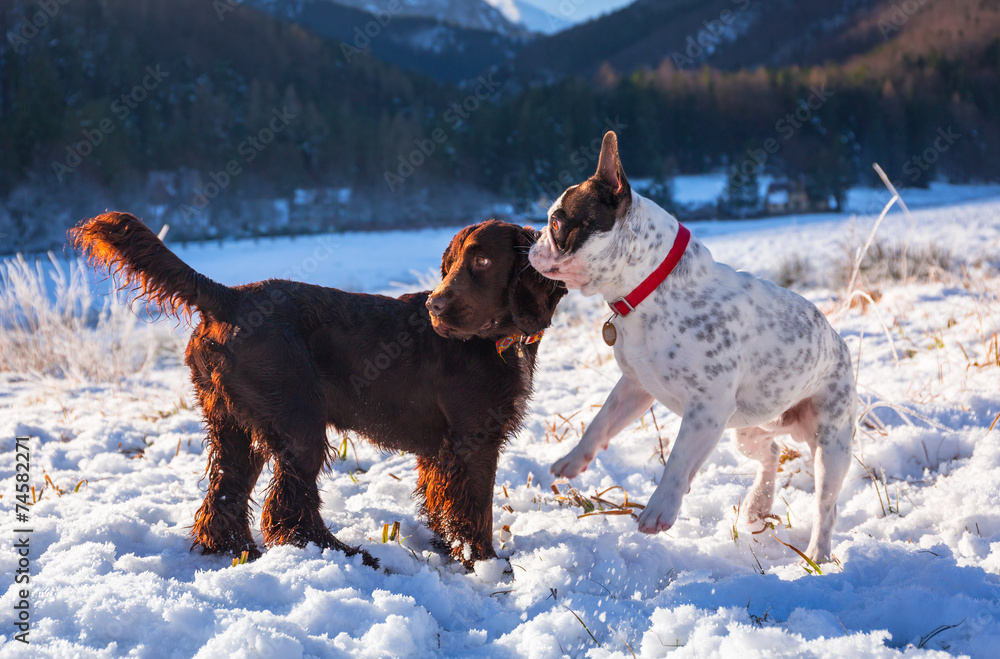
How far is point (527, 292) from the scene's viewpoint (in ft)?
8.80

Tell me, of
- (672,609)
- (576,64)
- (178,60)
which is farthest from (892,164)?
(672,609)

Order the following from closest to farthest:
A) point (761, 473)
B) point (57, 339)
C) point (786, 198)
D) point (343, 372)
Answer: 1. point (343, 372)
2. point (761, 473)
3. point (57, 339)
4. point (786, 198)

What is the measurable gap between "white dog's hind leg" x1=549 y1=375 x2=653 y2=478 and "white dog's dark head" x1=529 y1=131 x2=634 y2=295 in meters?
0.52

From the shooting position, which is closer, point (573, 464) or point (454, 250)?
point (573, 464)

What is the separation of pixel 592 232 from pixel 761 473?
147 centimetres

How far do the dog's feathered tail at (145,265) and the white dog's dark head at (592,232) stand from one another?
1295 millimetres

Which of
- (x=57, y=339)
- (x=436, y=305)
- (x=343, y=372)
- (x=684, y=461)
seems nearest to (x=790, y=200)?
(x=57, y=339)

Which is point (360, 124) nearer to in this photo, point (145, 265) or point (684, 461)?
point (145, 265)

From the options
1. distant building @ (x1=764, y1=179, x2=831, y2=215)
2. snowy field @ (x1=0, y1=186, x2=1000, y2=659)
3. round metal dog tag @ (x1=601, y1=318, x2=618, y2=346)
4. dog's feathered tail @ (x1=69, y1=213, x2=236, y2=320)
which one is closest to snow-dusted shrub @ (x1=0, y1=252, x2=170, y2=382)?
snowy field @ (x1=0, y1=186, x2=1000, y2=659)

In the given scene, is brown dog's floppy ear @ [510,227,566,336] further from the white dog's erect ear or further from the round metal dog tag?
the white dog's erect ear

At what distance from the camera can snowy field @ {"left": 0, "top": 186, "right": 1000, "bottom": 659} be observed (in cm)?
187

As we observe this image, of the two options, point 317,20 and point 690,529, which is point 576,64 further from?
point 690,529

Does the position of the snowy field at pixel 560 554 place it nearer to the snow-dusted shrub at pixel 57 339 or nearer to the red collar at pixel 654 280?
the red collar at pixel 654 280

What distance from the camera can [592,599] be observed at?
216 centimetres
